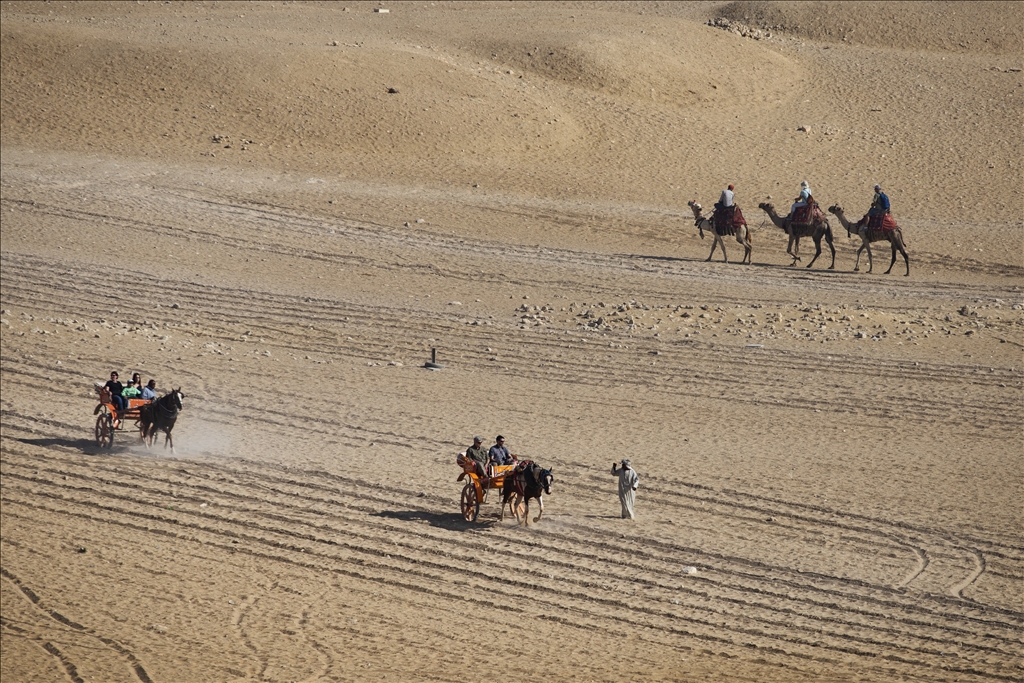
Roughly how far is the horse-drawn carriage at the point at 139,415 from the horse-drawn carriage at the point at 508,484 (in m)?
4.69

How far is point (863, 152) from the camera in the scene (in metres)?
39.1

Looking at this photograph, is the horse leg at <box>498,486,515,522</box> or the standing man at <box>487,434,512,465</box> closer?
the horse leg at <box>498,486,515,522</box>

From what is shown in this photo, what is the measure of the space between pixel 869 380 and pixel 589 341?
5.32 m

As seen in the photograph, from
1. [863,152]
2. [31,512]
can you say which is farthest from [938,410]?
[863,152]

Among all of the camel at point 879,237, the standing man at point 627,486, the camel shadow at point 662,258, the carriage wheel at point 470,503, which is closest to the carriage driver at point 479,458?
the carriage wheel at point 470,503

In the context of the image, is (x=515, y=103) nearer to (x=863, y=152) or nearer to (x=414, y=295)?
(x=863, y=152)

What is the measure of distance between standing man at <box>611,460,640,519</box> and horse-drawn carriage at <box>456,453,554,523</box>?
93cm

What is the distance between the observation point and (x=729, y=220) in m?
30.3

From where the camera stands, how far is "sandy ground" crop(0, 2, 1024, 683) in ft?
45.9

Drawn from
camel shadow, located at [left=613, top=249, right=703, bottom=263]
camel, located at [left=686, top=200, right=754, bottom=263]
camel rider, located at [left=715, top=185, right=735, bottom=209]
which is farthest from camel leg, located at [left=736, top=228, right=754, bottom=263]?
camel shadow, located at [left=613, top=249, right=703, bottom=263]

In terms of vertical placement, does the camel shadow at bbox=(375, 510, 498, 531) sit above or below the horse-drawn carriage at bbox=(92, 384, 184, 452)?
below

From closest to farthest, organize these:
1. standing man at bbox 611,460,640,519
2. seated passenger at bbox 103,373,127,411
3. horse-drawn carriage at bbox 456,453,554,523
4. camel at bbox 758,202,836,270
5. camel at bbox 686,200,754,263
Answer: horse-drawn carriage at bbox 456,453,554,523, standing man at bbox 611,460,640,519, seated passenger at bbox 103,373,127,411, camel at bbox 758,202,836,270, camel at bbox 686,200,754,263

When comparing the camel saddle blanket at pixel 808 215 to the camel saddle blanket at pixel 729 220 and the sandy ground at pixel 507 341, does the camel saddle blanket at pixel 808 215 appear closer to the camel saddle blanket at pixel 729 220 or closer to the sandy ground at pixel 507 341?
the sandy ground at pixel 507 341

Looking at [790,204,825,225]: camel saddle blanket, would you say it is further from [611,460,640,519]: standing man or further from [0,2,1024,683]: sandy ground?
[611,460,640,519]: standing man
